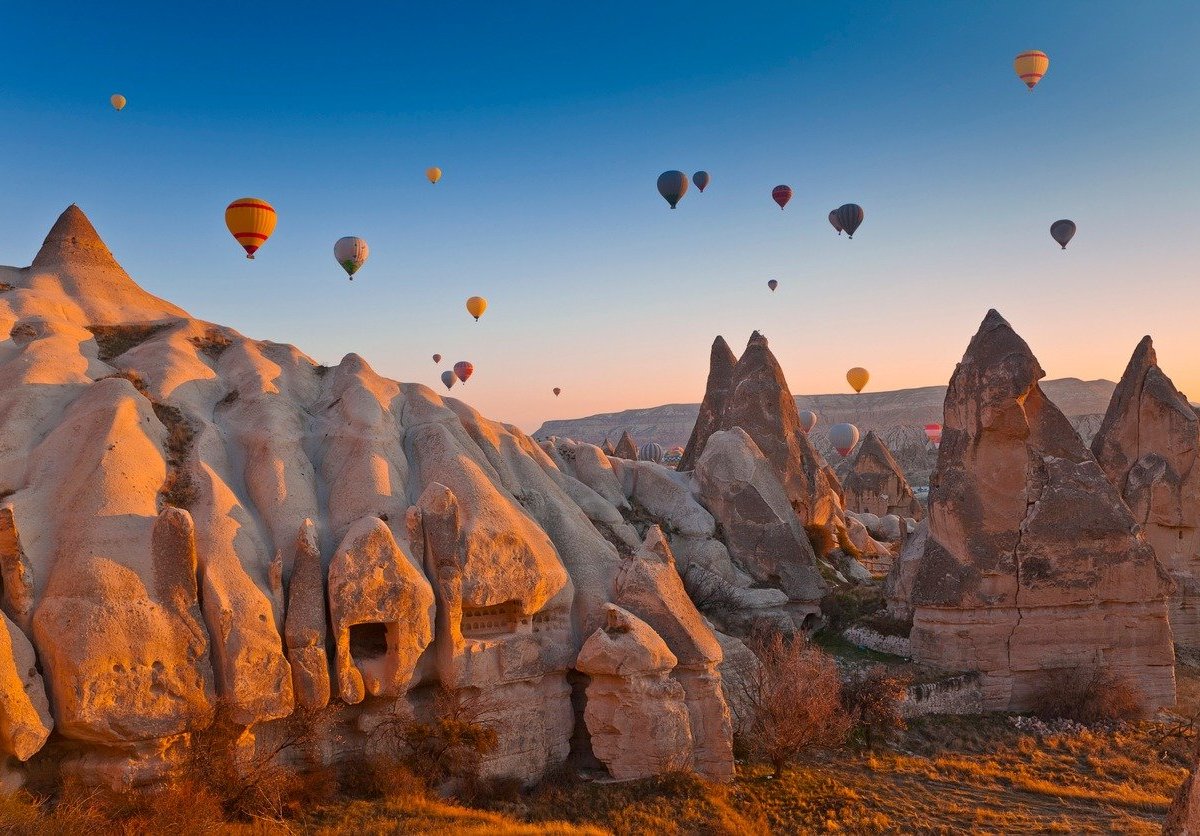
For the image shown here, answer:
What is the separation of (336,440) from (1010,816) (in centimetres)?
1125

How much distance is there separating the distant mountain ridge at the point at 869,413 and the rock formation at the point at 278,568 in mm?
96104

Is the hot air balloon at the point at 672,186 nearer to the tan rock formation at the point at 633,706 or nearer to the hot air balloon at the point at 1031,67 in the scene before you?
the hot air balloon at the point at 1031,67

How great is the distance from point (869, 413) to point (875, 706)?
453 feet

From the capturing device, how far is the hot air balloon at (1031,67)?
28812 mm

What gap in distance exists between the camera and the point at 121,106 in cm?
2412

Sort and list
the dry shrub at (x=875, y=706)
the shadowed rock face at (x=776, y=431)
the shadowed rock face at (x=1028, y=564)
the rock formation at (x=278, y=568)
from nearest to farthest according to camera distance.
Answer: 1. the rock formation at (x=278, y=568)
2. the dry shrub at (x=875, y=706)
3. the shadowed rock face at (x=1028, y=564)
4. the shadowed rock face at (x=776, y=431)

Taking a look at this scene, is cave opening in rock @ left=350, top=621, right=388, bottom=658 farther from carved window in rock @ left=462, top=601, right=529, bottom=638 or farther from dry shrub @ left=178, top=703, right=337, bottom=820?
carved window in rock @ left=462, top=601, right=529, bottom=638

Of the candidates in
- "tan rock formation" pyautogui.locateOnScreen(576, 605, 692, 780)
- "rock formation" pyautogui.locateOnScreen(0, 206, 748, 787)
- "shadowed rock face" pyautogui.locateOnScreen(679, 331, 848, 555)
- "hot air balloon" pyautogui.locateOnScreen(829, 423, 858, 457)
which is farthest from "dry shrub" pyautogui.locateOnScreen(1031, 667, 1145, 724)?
"hot air balloon" pyautogui.locateOnScreen(829, 423, 858, 457)

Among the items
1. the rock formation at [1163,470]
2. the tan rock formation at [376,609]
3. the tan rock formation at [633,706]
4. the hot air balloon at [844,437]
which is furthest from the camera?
the hot air balloon at [844,437]

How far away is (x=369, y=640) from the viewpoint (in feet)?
41.2

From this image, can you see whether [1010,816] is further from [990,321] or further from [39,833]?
[39,833]

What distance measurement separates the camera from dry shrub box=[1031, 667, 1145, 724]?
17.2 m

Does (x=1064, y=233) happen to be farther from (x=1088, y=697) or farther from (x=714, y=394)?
(x=1088, y=697)

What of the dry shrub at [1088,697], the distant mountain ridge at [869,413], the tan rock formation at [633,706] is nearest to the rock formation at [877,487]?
the dry shrub at [1088,697]
